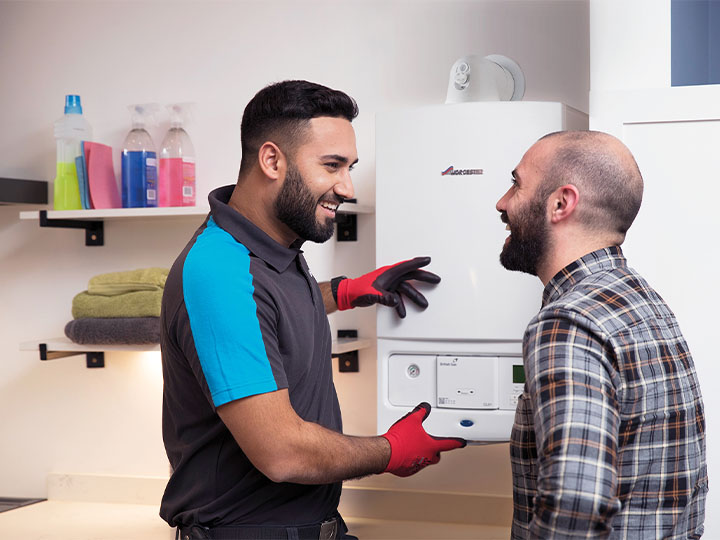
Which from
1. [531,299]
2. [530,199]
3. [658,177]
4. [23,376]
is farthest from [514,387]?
[23,376]

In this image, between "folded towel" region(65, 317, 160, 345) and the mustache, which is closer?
the mustache

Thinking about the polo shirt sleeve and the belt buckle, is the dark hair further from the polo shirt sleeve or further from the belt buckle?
the belt buckle

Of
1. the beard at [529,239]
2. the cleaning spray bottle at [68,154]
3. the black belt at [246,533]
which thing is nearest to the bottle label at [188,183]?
the cleaning spray bottle at [68,154]

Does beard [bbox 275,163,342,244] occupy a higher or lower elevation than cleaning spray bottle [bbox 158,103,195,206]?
lower

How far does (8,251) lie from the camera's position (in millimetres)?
2428

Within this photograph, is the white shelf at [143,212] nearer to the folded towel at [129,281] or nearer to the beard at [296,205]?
the folded towel at [129,281]

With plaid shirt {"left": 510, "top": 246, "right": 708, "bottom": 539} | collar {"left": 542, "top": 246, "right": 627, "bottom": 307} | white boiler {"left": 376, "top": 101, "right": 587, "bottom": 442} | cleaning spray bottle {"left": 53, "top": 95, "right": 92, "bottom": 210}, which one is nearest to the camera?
plaid shirt {"left": 510, "top": 246, "right": 708, "bottom": 539}

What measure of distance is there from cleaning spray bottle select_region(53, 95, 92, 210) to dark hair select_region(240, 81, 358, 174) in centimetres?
100

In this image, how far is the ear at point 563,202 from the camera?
110cm

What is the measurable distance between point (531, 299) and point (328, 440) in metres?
0.62

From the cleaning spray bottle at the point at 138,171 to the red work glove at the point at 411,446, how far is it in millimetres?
1094

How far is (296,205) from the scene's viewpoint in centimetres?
135

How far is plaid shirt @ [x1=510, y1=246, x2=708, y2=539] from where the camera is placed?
90cm

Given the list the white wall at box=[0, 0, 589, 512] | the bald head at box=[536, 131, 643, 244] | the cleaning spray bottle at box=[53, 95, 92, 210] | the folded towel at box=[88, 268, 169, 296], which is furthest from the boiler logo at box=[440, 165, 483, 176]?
the cleaning spray bottle at box=[53, 95, 92, 210]
